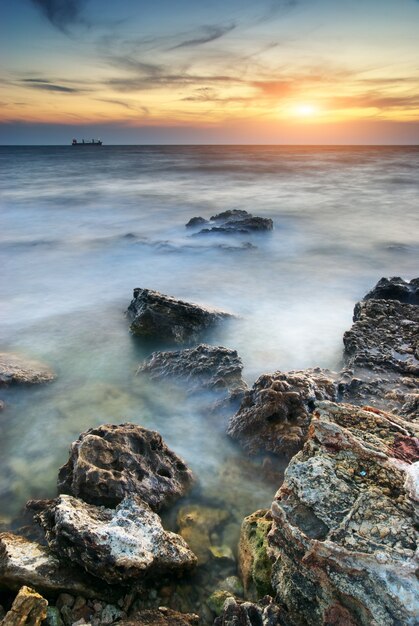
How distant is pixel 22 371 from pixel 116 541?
3.82 meters

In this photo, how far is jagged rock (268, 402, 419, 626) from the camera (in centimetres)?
228

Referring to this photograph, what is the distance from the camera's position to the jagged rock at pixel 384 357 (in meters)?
5.00

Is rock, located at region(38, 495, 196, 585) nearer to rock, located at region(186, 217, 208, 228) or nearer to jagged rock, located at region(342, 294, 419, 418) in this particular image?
jagged rock, located at region(342, 294, 419, 418)

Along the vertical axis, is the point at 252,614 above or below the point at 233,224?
below

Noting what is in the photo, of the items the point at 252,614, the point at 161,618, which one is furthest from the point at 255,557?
the point at 161,618

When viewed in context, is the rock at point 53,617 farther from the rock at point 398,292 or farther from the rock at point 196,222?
the rock at point 196,222

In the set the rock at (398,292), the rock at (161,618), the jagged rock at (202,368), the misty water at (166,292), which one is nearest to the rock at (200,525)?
the misty water at (166,292)

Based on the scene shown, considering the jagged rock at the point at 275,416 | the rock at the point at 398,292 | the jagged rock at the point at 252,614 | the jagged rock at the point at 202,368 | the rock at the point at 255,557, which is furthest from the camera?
the rock at the point at 398,292

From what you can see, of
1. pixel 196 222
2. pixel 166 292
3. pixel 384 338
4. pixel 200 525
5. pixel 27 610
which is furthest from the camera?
pixel 196 222

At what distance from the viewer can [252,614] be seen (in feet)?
8.82

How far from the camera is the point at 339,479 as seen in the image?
9.14 ft

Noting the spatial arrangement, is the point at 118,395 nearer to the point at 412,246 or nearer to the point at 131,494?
the point at 131,494

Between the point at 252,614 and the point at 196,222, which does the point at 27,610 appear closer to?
the point at 252,614

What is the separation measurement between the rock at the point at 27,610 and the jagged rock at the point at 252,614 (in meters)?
1.14
